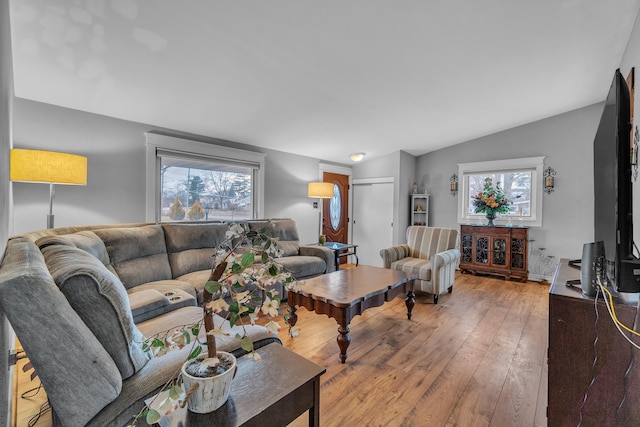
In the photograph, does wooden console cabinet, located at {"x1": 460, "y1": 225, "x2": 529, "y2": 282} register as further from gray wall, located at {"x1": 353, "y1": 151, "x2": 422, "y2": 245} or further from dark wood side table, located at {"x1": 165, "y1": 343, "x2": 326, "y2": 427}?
dark wood side table, located at {"x1": 165, "y1": 343, "x2": 326, "y2": 427}

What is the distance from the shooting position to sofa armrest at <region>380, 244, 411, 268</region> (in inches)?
154

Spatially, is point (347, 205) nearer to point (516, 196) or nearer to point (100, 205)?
point (516, 196)

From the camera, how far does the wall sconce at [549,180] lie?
15.2ft

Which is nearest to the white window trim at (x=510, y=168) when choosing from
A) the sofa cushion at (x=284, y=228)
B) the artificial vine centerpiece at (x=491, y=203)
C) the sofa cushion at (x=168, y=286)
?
the artificial vine centerpiece at (x=491, y=203)

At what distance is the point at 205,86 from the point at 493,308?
3820 millimetres

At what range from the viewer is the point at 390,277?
2.93 meters

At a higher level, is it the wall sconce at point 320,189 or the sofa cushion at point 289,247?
the wall sconce at point 320,189

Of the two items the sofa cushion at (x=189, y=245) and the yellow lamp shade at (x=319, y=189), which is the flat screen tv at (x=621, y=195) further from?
the yellow lamp shade at (x=319, y=189)

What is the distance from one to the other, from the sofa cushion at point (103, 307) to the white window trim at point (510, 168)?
5.47 m

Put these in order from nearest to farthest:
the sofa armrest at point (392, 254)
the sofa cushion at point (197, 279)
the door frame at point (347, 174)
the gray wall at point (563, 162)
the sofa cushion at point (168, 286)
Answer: the sofa cushion at point (168, 286), the sofa cushion at point (197, 279), the sofa armrest at point (392, 254), the gray wall at point (563, 162), the door frame at point (347, 174)

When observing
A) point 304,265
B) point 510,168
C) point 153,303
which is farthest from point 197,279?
point 510,168

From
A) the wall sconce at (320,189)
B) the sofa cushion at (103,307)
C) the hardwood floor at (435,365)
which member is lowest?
the hardwood floor at (435,365)

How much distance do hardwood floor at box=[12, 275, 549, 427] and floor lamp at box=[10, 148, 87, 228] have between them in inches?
59.3

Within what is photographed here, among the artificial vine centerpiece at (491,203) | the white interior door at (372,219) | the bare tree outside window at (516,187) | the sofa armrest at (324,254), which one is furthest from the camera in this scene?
the white interior door at (372,219)
